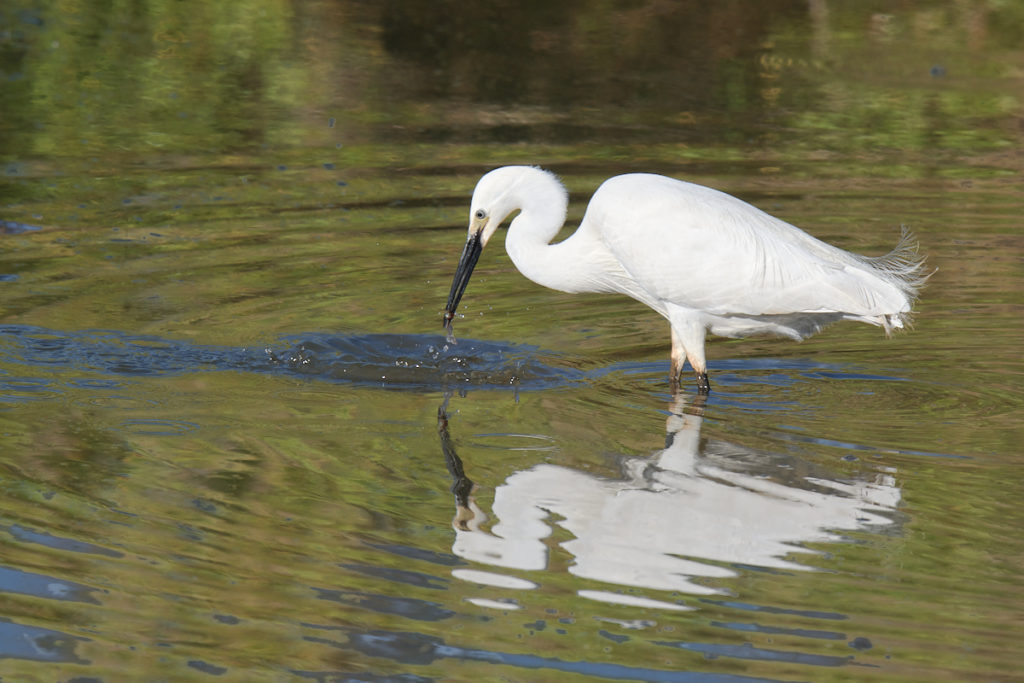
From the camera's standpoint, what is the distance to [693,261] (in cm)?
659

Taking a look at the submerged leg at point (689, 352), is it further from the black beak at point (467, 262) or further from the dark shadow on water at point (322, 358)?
the black beak at point (467, 262)

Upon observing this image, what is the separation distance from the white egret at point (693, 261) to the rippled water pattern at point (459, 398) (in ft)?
1.19

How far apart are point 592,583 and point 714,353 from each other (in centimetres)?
319

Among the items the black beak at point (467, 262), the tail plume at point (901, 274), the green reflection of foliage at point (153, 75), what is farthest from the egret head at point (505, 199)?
the green reflection of foliage at point (153, 75)

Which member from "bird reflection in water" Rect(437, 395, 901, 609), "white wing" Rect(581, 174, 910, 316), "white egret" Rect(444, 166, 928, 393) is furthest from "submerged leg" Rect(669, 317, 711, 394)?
"bird reflection in water" Rect(437, 395, 901, 609)

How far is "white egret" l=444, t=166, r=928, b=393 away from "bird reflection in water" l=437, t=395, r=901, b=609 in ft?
3.07

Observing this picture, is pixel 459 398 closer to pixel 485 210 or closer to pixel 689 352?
pixel 485 210

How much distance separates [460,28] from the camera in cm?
1498

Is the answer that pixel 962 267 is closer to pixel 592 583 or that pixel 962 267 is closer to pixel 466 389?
pixel 466 389

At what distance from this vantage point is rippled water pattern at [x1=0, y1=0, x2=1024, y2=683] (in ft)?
14.0

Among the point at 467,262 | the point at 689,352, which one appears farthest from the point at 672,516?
the point at 467,262

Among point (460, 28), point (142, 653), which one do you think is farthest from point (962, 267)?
point (460, 28)

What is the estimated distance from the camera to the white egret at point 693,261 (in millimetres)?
6520

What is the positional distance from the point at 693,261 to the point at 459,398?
126 centimetres
